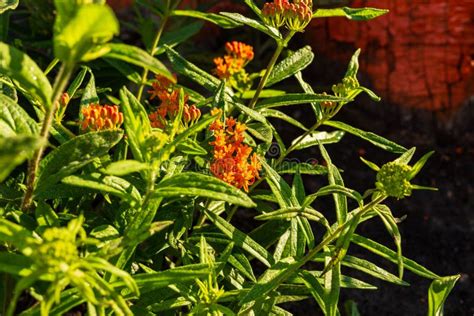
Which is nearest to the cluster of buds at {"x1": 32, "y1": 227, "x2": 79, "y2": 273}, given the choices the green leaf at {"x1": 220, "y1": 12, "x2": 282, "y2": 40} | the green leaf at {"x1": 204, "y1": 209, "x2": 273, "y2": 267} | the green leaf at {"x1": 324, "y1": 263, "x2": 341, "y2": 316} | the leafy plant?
the leafy plant

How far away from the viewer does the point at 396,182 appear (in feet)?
4.51

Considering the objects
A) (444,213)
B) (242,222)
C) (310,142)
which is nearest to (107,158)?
(310,142)

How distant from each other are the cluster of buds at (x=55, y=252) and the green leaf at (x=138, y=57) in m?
0.30

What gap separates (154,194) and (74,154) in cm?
18

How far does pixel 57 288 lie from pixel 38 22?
1.73 meters

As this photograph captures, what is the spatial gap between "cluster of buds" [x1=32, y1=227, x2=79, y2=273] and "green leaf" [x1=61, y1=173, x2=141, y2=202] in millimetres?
185

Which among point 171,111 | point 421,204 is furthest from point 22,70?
point 421,204

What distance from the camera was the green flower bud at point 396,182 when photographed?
4.52ft

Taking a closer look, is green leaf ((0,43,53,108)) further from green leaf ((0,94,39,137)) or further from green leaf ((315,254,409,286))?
green leaf ((315,254,409,286))

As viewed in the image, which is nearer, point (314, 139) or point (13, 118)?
point (13, 118)

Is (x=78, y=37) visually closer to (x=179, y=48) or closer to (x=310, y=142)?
(x=310, y=142)

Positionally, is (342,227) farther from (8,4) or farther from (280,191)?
(8,4)

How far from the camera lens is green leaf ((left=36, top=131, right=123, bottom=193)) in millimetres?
1313

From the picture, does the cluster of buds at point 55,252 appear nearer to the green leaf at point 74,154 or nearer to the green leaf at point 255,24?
the green leaf at point 74,154
